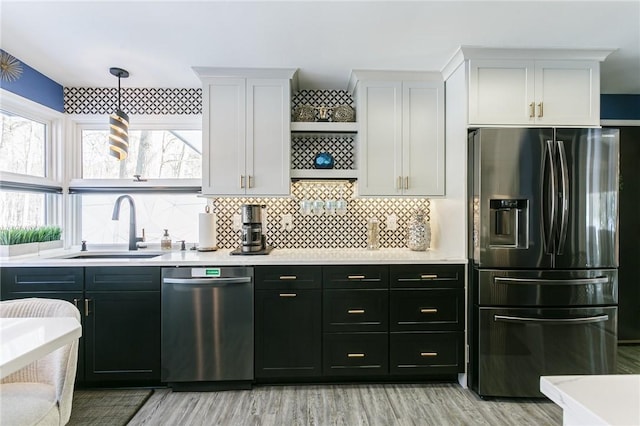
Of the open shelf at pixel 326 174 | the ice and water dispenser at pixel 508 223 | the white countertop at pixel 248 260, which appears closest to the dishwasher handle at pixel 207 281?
the white countertop at pixel 248 260

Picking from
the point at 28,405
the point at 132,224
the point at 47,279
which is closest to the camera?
the point at 28,405

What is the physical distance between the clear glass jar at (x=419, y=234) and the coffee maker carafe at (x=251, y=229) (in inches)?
52.6

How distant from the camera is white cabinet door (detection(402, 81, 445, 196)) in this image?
2850mm

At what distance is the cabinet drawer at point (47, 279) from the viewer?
243 centimetres

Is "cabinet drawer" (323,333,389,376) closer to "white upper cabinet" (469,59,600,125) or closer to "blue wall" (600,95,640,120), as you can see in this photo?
"white upper cabinet" (469,59,600,125)

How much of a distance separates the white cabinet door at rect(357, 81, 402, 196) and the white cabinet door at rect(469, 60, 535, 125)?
60 cm

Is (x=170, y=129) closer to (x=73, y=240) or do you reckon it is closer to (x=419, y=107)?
(x=73, y=240)

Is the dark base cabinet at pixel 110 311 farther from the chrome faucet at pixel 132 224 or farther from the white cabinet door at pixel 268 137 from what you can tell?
the white cabinet door at pixel 268 137

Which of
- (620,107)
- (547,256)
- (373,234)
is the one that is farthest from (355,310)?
(620,107)

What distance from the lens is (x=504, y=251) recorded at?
2.35m

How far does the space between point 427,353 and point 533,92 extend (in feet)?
6.89

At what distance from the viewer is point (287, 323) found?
2510mm

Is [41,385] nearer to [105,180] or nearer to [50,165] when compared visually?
[105,180]

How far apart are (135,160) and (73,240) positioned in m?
0.95
